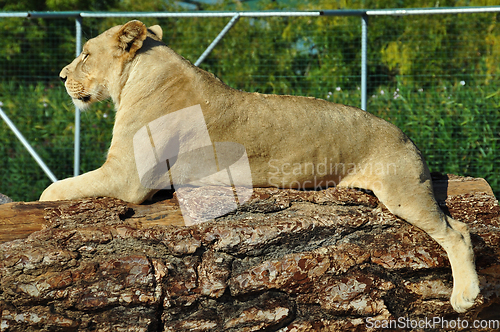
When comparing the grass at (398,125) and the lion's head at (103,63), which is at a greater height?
the lion's head at (103,63)

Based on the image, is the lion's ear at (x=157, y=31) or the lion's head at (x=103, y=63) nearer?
the lion's head at (x=103, y=63)

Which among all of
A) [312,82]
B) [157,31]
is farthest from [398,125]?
[157,31]

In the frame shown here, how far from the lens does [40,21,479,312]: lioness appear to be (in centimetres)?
380

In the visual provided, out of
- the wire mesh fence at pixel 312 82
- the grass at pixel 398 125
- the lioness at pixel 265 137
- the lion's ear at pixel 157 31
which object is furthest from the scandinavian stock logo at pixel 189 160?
the grass at pixel 398 125

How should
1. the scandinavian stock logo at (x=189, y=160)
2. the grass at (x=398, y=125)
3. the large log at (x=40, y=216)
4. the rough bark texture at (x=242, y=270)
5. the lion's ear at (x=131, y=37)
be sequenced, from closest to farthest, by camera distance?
the rough bark texture at (x=242, y=270), the large log at (x=40, y=216), the scandinavian stock logo at (x=189, y=160), the lion's ear at (x=131, y=37), the grass at (x=398, y=125)

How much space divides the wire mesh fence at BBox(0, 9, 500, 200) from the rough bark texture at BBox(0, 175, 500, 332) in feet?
12.9

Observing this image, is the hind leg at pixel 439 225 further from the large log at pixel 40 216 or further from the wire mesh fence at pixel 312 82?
the wire mesh fence at pixel 312 82

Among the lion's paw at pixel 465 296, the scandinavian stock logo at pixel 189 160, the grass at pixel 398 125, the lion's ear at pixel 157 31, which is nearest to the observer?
the lion's paw at pixel 465 296

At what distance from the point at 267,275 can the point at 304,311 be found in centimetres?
36

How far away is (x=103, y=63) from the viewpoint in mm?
4141

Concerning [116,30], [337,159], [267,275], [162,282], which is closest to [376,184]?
[337,159]

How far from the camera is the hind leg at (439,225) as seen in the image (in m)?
3.62

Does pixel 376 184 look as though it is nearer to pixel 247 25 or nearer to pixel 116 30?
pixel 116 30

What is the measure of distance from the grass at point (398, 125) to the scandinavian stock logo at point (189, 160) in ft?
12.9
